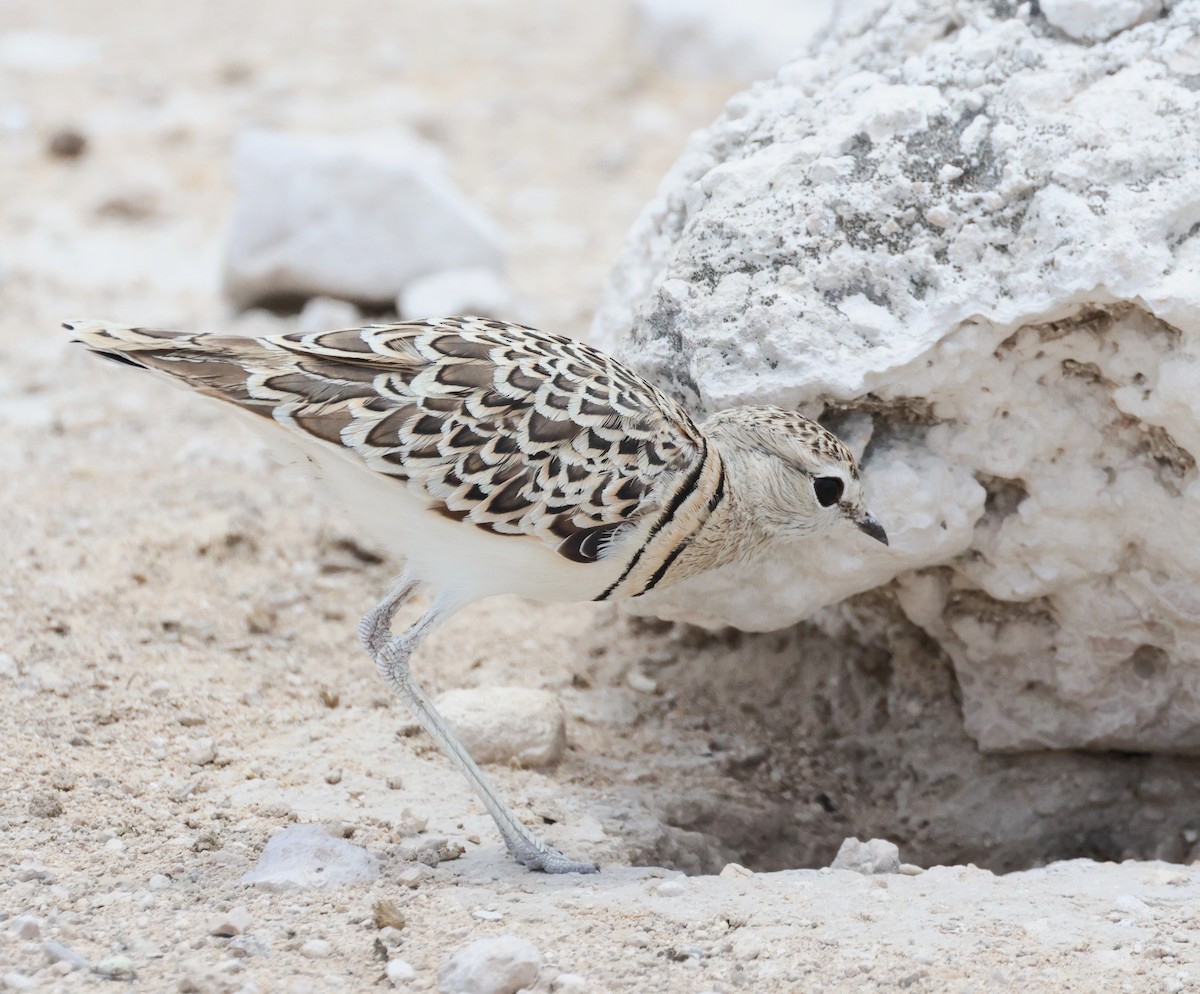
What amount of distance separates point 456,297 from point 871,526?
13.7ft

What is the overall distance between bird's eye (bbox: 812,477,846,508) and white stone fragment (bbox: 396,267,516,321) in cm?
388

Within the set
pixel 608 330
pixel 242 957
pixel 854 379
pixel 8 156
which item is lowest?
pixel 8 156

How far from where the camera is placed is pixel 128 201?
31.4ft

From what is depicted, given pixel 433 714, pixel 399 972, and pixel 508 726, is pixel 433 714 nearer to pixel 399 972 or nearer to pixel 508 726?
pixel 508 726

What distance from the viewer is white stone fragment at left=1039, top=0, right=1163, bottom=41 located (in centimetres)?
447

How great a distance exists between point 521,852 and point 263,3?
11.1 m

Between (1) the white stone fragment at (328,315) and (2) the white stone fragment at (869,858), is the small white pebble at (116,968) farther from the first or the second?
(1) the white stone fragment at (328,315)

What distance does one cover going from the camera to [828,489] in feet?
13.9

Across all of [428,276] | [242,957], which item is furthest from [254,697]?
[428,276]

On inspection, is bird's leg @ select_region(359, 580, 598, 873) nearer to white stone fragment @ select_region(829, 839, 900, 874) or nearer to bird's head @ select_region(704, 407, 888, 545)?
white stone fragment @ select_region(829, 839, 900, 874)

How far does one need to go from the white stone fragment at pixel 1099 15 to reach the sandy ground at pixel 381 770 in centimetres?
226

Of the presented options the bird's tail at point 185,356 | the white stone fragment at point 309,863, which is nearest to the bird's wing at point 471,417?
the bird's tail at point 185,356

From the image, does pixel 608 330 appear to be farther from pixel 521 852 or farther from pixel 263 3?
pixel 263 3

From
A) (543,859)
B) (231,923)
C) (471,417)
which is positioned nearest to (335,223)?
(471,417)
